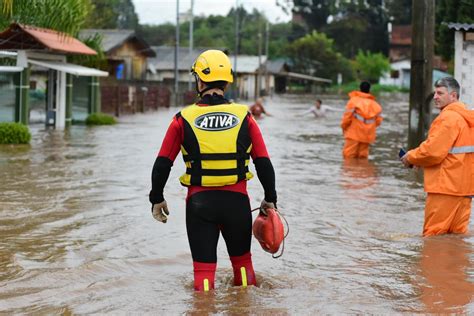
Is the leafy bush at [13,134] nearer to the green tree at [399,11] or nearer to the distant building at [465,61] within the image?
the distant building at [465,61]

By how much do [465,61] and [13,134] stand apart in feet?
39.2

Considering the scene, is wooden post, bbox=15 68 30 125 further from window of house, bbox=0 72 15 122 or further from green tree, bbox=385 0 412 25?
green tree, bbox=385 0 412 25

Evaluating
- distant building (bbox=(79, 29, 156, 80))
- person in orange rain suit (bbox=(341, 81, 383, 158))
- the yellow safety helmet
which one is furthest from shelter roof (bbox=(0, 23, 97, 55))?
distant building (bbox=(79, 29, 156, 80))

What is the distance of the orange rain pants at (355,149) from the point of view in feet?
58.1

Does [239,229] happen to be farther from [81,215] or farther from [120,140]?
[120,140]

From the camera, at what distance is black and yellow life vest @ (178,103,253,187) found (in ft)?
19.6

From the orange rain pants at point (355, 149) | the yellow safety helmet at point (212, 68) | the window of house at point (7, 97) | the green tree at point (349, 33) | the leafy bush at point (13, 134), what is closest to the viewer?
the yellow safety helmet at point (212, 68)

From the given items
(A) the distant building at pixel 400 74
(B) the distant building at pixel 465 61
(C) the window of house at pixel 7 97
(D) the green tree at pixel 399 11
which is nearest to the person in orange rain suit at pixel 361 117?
(B) the distant building at pixel 465 61

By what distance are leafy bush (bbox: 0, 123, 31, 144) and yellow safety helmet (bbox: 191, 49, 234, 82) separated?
14999mm

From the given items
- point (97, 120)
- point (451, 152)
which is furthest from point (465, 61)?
point (97, 120)

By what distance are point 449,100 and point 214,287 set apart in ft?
10.8

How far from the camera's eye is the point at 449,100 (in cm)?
841

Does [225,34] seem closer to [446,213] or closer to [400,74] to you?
[400,74]

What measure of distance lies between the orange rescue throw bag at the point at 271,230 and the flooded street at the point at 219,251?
40cm
